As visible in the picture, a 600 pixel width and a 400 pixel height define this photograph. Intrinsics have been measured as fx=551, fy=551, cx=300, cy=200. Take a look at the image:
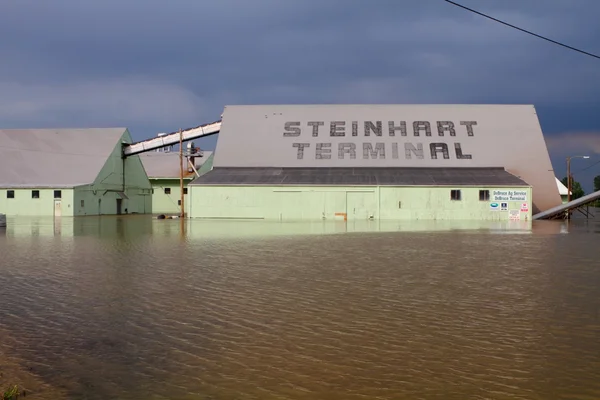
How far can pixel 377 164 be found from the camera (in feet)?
145

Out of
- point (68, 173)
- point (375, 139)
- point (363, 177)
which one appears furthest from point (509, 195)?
point (68, 173)

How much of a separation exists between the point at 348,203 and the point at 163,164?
121ft

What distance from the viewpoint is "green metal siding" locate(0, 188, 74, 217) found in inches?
1823

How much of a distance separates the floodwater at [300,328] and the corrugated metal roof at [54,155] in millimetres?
36440

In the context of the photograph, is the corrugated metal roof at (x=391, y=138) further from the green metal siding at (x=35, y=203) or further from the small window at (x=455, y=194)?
the green metal siding at (x=35, y=203)

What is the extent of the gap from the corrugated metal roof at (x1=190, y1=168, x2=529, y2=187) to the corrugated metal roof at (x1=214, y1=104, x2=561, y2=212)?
0.93 m

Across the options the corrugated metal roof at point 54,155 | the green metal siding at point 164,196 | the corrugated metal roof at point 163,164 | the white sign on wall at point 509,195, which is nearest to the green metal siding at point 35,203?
the corrugated metal roof at point 54,155

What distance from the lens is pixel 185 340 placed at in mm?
7211

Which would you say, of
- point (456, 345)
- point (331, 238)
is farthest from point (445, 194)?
point (456, 345)

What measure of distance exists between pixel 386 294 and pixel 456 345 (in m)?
3.26

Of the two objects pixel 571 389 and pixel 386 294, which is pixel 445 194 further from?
pixel 571 389

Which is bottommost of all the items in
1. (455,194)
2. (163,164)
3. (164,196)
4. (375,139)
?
(455,194)

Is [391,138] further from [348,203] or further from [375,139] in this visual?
[348,203]

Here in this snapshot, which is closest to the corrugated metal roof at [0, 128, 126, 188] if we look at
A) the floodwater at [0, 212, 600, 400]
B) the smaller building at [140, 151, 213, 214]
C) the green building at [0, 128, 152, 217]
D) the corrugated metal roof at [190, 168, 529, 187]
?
the green building at [0, 128, 152, 217]
